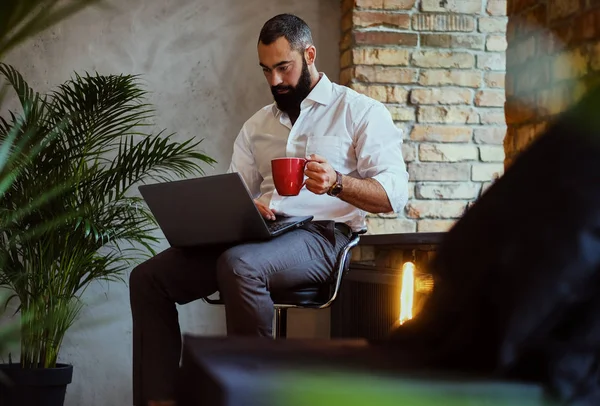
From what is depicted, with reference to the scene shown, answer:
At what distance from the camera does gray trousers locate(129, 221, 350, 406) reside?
2209 mm

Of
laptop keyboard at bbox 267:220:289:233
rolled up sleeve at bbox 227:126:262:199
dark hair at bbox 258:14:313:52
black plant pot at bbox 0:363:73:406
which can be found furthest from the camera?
black plant pot at bbox 0:363:73:406

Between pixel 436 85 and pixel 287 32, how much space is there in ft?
3.33

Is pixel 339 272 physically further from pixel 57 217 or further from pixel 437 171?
pixel 437 171

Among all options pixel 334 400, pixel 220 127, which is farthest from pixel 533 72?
pixel 220 127

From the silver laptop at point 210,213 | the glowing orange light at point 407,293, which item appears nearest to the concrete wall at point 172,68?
the glowing orange light at point 407,293

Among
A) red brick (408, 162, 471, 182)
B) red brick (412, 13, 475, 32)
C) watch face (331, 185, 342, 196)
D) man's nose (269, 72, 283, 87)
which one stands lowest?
watch face (331, 185, 342, 196)

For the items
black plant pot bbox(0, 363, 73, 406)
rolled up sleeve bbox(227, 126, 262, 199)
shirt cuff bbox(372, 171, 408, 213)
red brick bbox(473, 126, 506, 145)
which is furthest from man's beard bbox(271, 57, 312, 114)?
black plant pot bbox(0, 363, 73, 406)

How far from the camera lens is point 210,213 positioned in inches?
Result: 88.2

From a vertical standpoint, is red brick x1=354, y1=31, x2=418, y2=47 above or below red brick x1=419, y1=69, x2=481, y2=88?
above

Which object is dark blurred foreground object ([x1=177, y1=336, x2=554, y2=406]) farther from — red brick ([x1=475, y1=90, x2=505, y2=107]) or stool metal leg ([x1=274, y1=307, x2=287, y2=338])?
red brick ([x1=475, y1=90, x2=505, y2=107])

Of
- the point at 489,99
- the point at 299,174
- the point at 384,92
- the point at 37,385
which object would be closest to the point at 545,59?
the point at 299,174

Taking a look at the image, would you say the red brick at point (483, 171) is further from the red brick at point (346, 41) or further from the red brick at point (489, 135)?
the red brick at point (346, 41)

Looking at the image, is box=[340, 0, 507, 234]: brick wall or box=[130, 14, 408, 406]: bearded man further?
box=[340, 0, 507, 234]: brick wall

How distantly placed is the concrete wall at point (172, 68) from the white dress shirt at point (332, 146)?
85 centimetres
